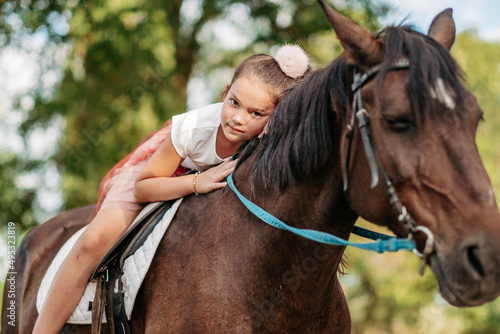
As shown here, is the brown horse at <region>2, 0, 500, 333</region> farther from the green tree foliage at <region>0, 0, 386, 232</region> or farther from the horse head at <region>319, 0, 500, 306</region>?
the green tree foliage at <region>0, 0, 386, 232</region>

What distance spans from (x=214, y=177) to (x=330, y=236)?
787mm

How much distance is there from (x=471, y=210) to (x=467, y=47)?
21.9 meters

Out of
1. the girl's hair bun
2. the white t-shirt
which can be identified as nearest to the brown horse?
the white t-shirt

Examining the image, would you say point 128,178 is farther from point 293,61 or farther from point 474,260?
point 474,260

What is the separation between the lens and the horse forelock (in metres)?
1.82

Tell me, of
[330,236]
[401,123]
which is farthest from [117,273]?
[401,123]

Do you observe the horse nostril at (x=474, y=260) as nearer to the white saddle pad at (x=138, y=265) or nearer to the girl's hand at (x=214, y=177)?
the girl's hand at (x=214, y=177)

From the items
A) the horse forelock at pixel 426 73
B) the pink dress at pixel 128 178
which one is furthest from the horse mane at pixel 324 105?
the pink dress at pixel 128 178

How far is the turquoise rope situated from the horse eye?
0.43 meters

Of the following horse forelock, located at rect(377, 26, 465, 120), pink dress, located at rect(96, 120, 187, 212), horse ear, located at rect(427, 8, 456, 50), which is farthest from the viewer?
pink dress, located at rect(96, 120, 187, 212)

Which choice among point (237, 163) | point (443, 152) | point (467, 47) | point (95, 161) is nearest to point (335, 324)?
point (237, 163)

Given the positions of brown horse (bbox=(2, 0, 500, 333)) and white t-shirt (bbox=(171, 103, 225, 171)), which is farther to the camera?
white t-shirt (bbox=(171, 103, 225, 171))

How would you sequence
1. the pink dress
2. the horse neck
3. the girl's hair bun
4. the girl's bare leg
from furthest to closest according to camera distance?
the pink dress < the girl's bare leg < the girl's hair bun < the horse neck

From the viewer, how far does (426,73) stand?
6.08ft
